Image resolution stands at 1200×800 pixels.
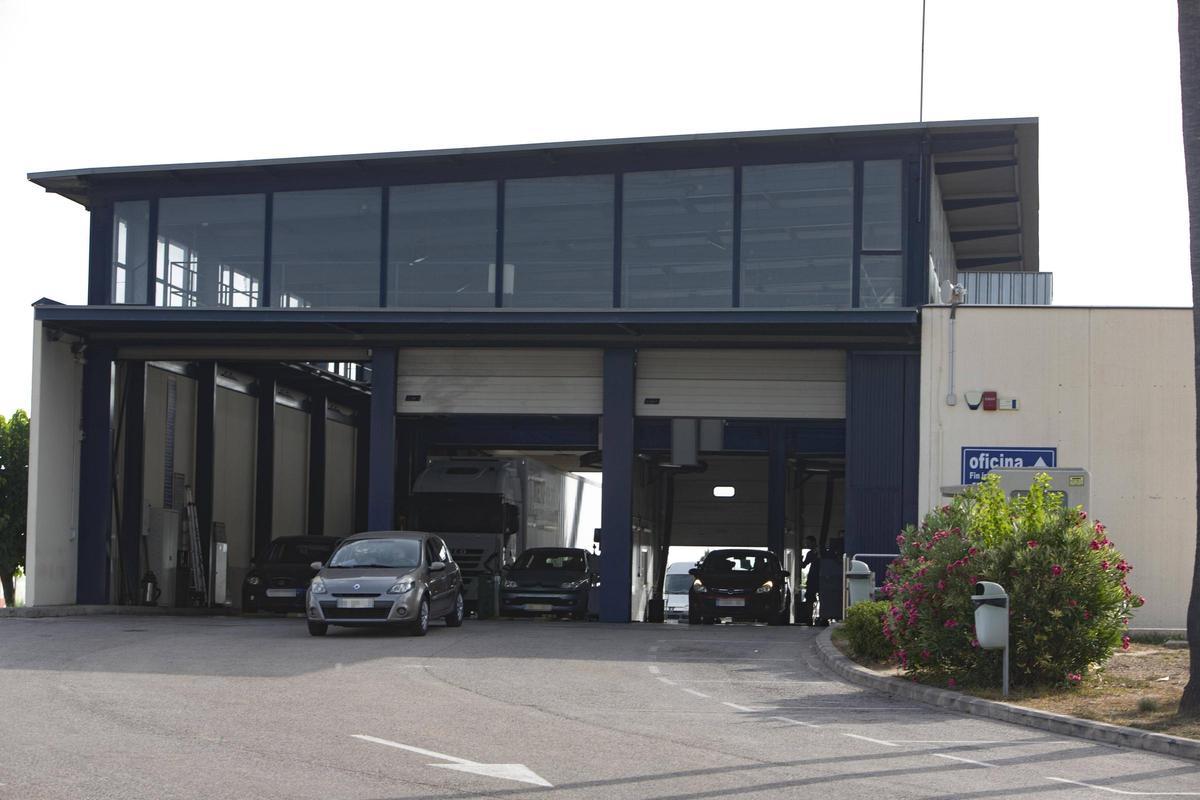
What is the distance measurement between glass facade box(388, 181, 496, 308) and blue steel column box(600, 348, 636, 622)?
282 centimetres

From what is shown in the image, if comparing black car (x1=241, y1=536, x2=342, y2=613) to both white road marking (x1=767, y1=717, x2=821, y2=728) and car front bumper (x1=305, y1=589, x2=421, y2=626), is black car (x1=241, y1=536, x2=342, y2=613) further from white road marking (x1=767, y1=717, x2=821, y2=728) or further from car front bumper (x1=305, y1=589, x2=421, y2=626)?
white road marking (x1=767, y1=717, x2=821, y2=728)

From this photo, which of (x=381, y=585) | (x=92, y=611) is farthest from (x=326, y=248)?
(x=381, y=585)

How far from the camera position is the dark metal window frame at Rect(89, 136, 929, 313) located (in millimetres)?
28047

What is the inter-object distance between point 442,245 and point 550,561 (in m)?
6.84

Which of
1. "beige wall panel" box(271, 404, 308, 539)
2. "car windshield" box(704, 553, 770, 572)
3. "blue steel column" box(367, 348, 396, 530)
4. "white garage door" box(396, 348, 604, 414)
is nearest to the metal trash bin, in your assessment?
"car windshield" box(704, 553, 770, 572)

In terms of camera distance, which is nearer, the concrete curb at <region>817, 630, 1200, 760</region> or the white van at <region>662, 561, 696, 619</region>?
the concrete curb at <region>817, 630, 1200, 760</region>

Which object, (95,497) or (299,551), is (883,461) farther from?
(95,497)

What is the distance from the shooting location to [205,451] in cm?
3509

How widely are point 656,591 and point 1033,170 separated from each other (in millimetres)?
15871

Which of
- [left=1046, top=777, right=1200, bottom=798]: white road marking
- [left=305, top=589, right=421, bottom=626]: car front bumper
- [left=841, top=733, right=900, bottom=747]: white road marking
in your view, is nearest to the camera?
[left=1046, top=777, right=1200, bottom=798]: white road marking

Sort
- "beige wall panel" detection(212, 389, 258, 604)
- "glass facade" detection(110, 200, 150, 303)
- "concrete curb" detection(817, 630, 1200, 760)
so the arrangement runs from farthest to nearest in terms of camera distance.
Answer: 1. "beige wall panel" detection(212, 389, 258, 604)
2. "glass facade" detection(110, 200, 150, 303)
3. "concrete curb" detection(817, 630, 1200, 760)

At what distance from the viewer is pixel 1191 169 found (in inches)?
559

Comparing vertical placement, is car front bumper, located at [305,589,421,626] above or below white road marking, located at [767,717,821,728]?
above

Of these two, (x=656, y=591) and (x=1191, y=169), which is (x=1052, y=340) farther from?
(x=656, y=591)
